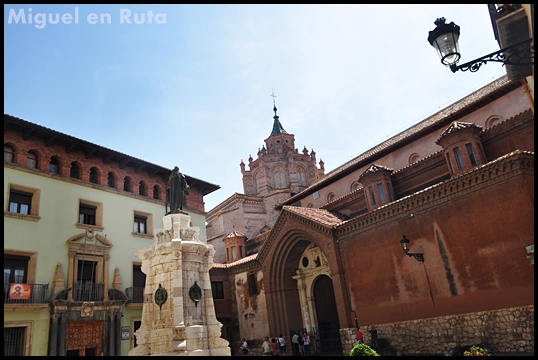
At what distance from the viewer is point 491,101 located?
840 inches

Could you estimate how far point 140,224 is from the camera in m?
24.7

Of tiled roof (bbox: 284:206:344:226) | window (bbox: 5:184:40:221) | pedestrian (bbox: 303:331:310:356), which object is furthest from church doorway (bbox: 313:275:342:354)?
window (bbox: 5:184:40:221)

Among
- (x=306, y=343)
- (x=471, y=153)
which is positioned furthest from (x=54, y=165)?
(x=471, y=153)

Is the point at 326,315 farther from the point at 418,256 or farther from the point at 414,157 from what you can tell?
the point at 414,157

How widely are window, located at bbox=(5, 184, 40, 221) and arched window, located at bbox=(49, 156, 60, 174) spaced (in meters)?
1.75

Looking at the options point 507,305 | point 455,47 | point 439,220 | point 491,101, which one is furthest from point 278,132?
point 455,47

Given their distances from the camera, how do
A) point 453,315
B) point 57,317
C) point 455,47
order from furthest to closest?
point 57,317 → point 453,315 → point 455,47

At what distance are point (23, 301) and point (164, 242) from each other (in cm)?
999

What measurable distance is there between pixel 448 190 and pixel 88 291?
17.2 m

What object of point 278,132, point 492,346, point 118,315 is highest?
point 278,132

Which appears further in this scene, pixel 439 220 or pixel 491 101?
pixel 491 101

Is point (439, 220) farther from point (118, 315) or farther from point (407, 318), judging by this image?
point (118, 315)

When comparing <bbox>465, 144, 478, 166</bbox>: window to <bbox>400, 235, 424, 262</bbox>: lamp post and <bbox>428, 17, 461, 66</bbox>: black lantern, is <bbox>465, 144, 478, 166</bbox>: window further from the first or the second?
<bbox>428, 17, 461, 66</bbox>: black lantern

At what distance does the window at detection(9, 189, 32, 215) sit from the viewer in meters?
19.2
